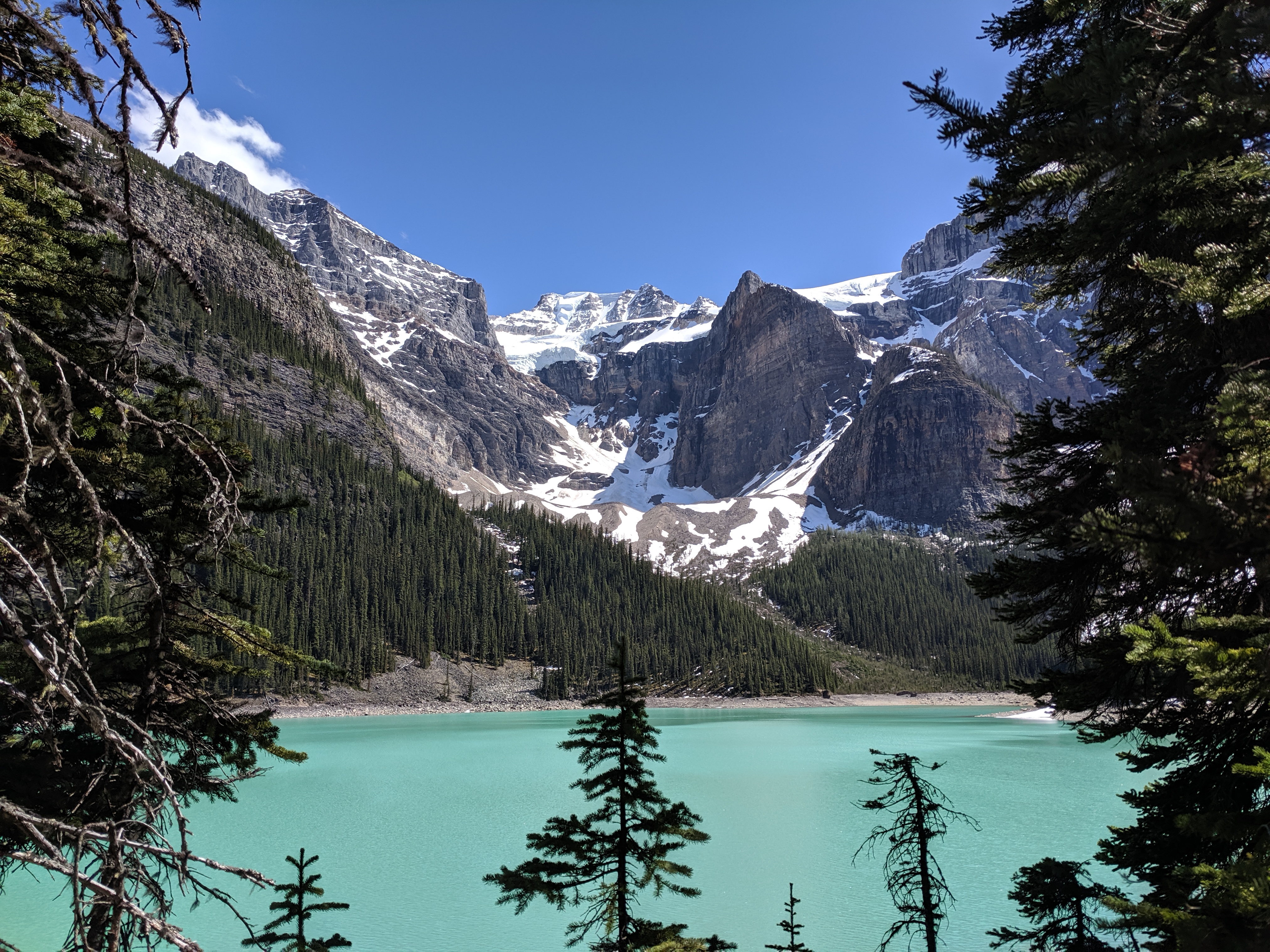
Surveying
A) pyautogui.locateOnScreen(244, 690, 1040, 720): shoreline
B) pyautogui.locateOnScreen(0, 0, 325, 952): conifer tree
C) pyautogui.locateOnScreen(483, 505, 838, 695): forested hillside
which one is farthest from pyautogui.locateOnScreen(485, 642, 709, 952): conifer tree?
pyautogui.locateOnScreen(483, 505, 838, 695): forested hillside

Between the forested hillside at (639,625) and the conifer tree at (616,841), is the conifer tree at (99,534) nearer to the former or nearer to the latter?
the conifer tree at (616,841)

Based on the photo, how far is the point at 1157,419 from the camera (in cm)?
646

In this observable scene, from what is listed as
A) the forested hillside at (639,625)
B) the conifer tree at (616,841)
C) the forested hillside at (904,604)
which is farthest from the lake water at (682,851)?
the forested hillside at (904,604)

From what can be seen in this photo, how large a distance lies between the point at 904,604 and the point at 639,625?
56.6 m

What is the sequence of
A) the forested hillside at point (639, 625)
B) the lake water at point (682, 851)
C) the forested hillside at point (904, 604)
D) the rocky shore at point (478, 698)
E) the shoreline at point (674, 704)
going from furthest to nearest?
the forested hillside at point (904, 604) < the forested hillside at point (639, 625) < the rocky shore at point (478, 698) < the shoreline at point (674, 704) < the lake water at point (682, 851)

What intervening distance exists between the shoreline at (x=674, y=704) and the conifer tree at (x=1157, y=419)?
257 feet

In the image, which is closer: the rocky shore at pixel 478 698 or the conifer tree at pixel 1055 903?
the conifer tree at pixel 1055 903

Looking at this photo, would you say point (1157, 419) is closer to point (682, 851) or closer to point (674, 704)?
point (682, 851)

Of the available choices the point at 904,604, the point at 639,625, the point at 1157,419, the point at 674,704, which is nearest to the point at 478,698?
the point at 674,704

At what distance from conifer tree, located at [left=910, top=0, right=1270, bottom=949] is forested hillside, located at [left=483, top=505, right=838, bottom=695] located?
99.8 m

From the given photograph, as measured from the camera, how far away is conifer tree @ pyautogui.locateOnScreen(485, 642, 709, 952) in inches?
294

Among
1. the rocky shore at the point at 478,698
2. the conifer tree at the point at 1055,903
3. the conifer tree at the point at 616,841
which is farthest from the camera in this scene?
the rocky shore at the point at 478,698

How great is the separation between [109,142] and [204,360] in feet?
466

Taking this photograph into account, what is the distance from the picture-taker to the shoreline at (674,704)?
81.1 metres
